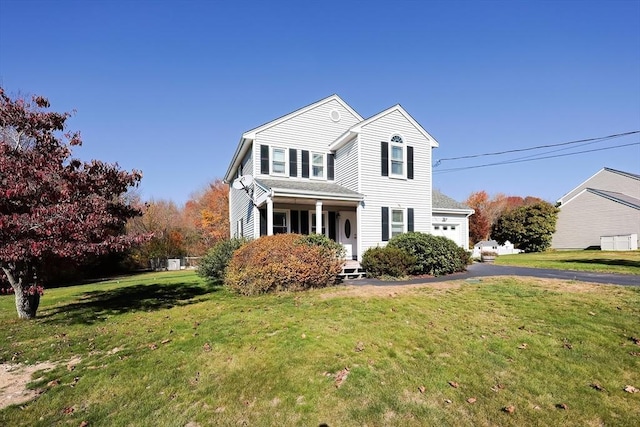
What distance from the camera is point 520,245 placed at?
34.0 metres

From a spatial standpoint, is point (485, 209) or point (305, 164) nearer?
point (305, 164)

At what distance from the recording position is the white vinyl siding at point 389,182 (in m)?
16.0

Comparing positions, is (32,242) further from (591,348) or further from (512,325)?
(591,348)

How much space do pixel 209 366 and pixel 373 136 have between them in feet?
43.4

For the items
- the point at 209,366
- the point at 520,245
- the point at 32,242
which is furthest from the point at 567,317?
the point at 520,245

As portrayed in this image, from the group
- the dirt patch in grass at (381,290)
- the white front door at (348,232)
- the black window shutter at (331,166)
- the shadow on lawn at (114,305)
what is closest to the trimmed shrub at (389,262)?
the dirt patch in grass at (381,290)

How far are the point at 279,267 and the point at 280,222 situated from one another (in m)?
6.94

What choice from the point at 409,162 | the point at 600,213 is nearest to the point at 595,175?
the point at 600,213

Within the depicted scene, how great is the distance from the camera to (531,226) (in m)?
32.6

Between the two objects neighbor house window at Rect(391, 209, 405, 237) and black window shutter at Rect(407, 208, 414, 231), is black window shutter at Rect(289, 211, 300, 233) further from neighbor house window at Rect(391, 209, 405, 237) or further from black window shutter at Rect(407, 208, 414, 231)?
black window shutter at Rect(407, 208, 414, 231)

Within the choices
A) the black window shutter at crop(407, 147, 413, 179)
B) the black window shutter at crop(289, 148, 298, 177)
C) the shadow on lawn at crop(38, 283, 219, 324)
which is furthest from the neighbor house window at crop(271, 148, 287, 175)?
the shadow on lawn at crop(38, 283, 219, 324)

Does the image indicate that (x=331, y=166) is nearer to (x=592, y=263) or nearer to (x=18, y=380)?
(x=592, y=263)

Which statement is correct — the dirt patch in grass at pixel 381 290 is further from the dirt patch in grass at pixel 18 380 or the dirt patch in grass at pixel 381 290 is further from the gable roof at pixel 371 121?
the gable roof at pixel 371 121

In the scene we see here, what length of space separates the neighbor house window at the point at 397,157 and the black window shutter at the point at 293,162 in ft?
→ 15.8
